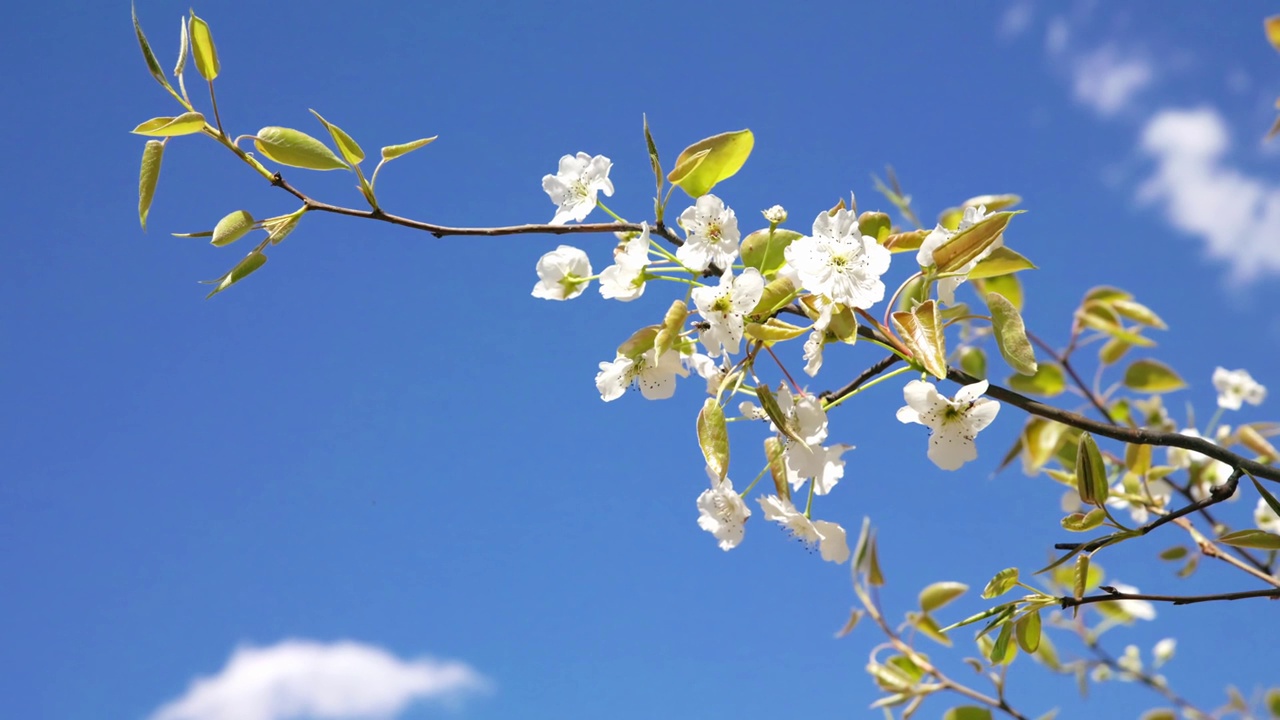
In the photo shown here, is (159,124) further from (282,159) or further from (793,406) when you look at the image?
(793,406)

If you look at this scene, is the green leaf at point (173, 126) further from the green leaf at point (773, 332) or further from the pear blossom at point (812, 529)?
the pear blossom at point (812, 529)

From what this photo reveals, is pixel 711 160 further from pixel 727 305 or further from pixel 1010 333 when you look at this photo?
pixel 1010 333

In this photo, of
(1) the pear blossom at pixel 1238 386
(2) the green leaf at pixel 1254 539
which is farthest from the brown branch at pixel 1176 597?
(1) the pear blossom at pixel 1238 386

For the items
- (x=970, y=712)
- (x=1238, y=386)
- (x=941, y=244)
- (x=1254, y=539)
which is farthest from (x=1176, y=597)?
(x=1238, y=386)

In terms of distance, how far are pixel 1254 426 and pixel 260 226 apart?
2013 mm

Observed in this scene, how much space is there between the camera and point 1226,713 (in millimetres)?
2531

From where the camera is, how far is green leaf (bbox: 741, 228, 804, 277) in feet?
3.26

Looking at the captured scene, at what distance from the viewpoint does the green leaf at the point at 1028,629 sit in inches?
41.1

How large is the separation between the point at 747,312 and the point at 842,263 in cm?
10

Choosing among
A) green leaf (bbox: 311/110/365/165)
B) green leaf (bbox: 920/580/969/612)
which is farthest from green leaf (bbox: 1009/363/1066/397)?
green leaf (bbox: 311/110/365/165)

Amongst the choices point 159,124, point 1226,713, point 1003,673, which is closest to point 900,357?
point 159,124

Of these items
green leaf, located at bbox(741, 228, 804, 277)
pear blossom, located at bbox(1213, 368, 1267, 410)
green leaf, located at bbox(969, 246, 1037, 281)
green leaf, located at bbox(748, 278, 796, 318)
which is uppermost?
pear blossom, located at bbox(1213, 368, 1267, 410)

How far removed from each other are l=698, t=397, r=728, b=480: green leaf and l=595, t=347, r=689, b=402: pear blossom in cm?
9

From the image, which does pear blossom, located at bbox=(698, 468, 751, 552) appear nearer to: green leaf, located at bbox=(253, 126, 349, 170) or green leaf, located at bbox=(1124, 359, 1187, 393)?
green leaf, located at bbox=(253, 126, 349, 170)
